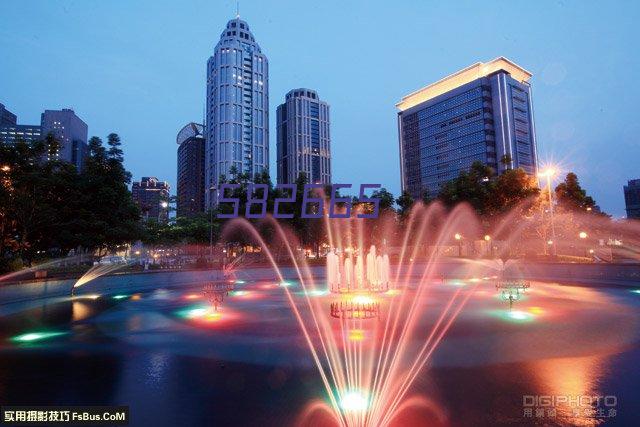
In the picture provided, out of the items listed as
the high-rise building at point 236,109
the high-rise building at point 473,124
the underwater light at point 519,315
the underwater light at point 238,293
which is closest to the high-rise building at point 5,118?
the high-rise building at point 236,109

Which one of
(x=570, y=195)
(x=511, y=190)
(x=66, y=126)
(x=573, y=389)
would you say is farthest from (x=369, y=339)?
(x=66, y=126)

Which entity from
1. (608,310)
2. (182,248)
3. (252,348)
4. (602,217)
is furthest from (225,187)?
(602,217)

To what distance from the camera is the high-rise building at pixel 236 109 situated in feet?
450

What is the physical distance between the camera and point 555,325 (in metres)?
12.2

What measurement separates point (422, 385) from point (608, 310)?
1200cm

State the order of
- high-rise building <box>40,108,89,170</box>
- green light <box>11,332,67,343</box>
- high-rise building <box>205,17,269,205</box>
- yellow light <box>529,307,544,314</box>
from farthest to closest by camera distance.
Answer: high-rise building <box>40,108,89,170</box>, high-rise building <box>205,17,269,205</box>, yellow light <box>529,307,544,314</box>, green light <box>11,332,67,343</box>

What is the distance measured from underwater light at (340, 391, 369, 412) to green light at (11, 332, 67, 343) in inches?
409

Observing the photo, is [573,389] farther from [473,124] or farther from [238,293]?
[473,124]

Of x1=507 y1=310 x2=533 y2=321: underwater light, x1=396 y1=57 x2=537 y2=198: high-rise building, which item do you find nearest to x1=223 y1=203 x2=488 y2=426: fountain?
x1=507 y1=310 x2=533 y2=321: underwater light

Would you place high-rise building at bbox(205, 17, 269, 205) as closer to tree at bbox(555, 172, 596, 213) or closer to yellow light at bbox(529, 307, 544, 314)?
tree at bbox(555, 172, 596, 213)

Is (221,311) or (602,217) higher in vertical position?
(602,217)

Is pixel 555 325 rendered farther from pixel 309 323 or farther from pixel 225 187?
pixel 225 187

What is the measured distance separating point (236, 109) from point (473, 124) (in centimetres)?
8397

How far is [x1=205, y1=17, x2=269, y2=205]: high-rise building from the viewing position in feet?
450
